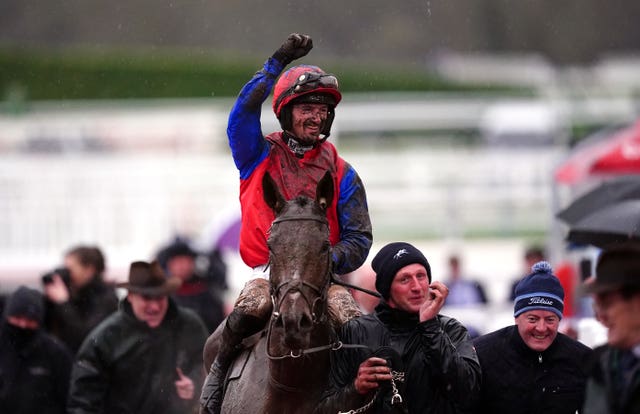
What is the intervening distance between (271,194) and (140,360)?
3.66m

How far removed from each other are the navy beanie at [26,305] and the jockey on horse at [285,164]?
414 cm

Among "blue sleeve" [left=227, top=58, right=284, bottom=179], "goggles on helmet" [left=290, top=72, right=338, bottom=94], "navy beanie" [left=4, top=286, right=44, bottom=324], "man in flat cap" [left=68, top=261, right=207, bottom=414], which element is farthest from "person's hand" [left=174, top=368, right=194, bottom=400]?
"goggles on helmet" [left=290, top=72, right=338, bottom=94]

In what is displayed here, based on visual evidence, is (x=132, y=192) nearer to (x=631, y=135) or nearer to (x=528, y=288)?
(x=631, y=135)

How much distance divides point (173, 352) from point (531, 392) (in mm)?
3672

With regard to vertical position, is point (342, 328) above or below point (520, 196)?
below

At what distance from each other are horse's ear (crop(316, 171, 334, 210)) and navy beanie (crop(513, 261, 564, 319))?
1228mm

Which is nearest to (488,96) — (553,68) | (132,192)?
(553,68)

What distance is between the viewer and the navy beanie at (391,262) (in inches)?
246

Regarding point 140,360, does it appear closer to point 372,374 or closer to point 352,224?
point 352,224

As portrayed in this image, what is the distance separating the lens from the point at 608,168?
13438 millimetres

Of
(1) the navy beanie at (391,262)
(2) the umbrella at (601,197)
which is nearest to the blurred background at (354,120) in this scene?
(2) the umbrella at (601,197)

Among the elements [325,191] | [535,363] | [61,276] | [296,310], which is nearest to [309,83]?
[325,191]

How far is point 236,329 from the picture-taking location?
6.61 metres

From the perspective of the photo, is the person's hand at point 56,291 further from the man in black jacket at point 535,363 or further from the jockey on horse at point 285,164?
the man in black jacket at point 535,363
